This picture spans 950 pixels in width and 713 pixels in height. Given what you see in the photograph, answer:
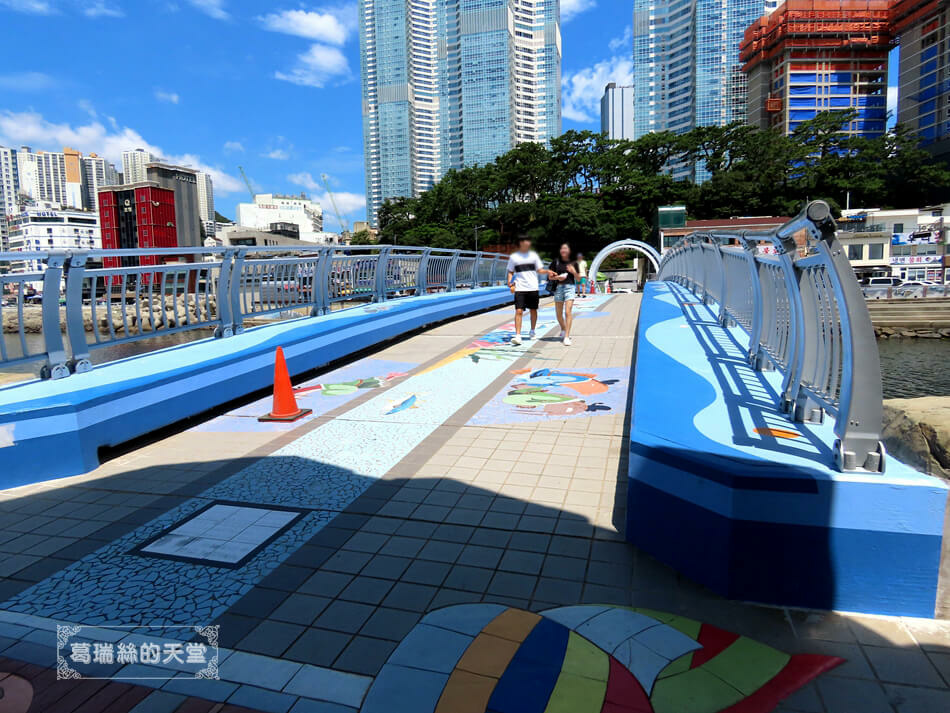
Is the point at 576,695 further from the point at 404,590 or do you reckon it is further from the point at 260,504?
the point at 260,504

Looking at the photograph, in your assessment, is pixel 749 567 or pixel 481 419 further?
pixel 481 419

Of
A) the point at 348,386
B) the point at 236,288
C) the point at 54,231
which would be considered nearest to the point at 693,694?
the point at 348,386

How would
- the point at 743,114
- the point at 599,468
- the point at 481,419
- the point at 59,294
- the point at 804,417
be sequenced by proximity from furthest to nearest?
the point at 743,114, the point at 481,419, the point at 59,294, the point at 599,468, the point at 804,417

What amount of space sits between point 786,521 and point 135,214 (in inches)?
4822

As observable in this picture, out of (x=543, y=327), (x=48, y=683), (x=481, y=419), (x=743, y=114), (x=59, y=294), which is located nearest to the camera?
(x=48, y=683)

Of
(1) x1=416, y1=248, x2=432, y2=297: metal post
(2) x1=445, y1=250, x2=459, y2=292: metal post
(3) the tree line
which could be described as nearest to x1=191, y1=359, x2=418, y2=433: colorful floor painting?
(1) x1=416, y1=248, x2=432, y2=297: metal post

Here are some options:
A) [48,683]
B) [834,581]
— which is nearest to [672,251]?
[834,581]

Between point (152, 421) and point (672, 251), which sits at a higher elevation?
point (672, 251)

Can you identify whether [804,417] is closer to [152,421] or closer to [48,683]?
[48,683]

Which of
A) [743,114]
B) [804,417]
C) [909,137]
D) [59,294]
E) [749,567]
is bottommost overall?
[749,567]

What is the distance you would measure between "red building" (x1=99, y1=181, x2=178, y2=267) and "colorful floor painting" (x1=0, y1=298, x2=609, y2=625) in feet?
374

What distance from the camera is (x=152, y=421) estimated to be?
5352mm

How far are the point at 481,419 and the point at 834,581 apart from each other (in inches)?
138

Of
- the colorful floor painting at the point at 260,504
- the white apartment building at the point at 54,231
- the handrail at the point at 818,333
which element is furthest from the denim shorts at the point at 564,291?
the white apartment building at the point at 54,231
